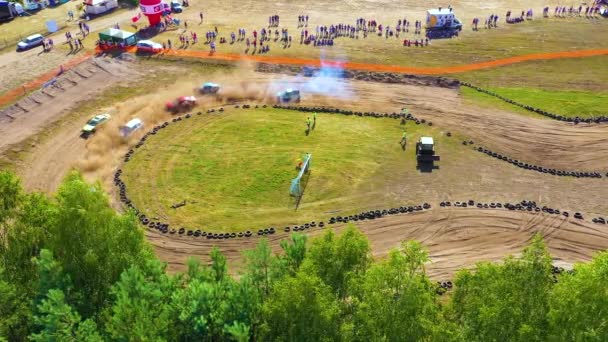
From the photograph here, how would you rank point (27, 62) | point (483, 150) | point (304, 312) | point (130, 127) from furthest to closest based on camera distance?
point (27, 62), point (130, 127), point (483, 150), point (304, 312)

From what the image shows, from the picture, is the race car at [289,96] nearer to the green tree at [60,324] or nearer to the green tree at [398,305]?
the green tree at [398,305]

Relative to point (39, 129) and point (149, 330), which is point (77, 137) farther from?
point (149, 330)

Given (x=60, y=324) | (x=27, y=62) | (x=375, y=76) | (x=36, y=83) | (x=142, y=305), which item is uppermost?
(x=27, y=62)

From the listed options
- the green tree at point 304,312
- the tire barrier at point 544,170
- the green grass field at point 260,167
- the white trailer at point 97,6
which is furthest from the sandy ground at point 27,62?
the tire barrier at point 544,170

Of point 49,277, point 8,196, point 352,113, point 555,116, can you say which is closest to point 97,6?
point 352,113

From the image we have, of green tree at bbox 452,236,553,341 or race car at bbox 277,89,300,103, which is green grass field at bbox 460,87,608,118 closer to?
race car at bbox 277,89,300,103

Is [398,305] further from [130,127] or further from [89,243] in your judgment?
[130,127]
